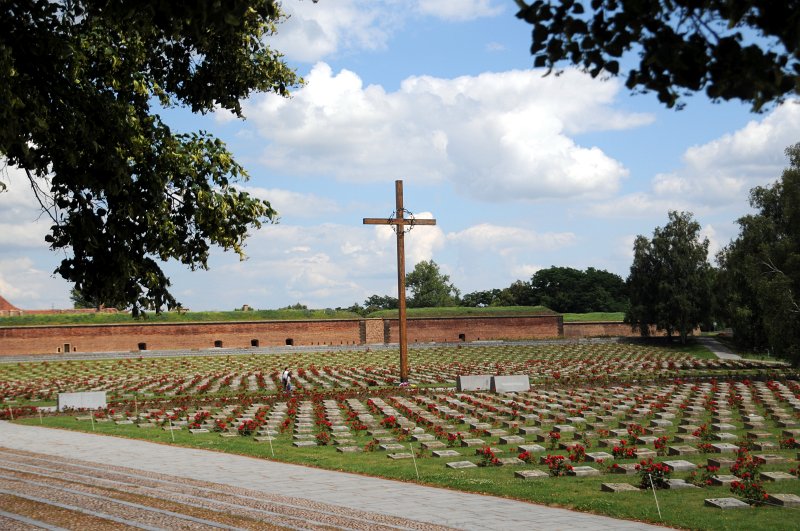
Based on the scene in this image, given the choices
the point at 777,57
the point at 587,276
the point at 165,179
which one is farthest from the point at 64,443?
the point at 587,276

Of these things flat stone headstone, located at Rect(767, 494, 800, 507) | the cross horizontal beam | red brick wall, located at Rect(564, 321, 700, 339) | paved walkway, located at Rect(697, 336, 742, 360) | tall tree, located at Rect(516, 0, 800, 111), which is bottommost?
paved walkway, located at Rect(697, 336, 742, 360)

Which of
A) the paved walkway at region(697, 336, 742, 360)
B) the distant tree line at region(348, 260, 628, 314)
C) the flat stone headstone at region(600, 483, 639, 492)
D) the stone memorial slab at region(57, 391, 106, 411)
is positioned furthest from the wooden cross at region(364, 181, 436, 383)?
the distant tree line at region(348, 260, 628, 314)

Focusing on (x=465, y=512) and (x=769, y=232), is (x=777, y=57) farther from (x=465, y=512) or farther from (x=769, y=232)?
(x=769, y=232)

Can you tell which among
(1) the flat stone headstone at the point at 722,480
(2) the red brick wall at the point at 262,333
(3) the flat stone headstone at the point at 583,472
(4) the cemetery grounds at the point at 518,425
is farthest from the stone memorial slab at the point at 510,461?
(2) the red brick wall at the point at 262,333

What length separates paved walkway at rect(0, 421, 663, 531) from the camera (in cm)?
855

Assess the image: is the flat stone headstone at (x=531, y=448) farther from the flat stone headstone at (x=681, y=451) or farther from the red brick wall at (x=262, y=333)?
the red brick wall at (x=262, y=333)

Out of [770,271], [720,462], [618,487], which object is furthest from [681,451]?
[770,271]

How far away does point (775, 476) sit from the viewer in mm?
10680

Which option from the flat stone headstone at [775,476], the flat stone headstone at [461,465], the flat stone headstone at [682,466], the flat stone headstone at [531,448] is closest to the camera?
the flat stone headstone at [775,476]

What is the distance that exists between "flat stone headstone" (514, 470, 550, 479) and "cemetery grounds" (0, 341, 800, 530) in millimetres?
34

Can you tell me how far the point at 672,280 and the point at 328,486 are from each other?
52.0m

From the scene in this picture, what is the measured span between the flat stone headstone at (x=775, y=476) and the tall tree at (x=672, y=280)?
47.9 metres

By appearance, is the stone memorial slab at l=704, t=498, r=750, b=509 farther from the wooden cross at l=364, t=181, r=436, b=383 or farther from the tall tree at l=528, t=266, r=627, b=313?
the tall tree at l=528, t=266, r=627, b=313

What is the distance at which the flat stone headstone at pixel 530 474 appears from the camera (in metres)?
11.3
